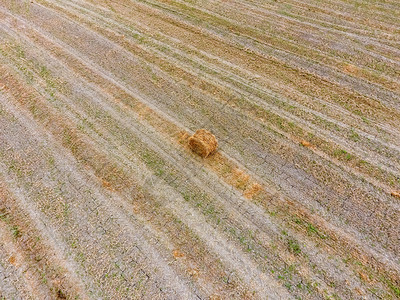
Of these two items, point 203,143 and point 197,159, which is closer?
point 203,143

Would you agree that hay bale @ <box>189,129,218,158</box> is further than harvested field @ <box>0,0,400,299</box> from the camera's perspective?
Yes

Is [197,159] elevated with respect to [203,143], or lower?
lower

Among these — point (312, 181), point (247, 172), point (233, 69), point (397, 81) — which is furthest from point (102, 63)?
point (397, 81)

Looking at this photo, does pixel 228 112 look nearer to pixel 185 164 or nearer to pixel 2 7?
pixel 185 164

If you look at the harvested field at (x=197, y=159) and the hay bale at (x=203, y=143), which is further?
the hay bale at (x=203, y=143)
